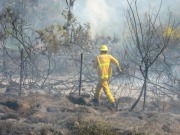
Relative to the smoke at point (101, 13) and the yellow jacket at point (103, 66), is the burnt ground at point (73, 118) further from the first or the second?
the smoke at point (101, 13)

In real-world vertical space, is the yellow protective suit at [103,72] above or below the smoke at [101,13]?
below

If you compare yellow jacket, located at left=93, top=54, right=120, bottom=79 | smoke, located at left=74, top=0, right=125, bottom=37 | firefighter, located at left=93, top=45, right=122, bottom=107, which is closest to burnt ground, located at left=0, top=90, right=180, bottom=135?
firefighter, located at left=93, top=45, right=122, bottom=107

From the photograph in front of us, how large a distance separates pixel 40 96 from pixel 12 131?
322cm

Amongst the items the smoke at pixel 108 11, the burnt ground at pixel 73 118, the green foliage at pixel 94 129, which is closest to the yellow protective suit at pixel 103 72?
the burnt ground at pixel 73 118

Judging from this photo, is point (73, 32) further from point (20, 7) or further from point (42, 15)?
point (42, 15)

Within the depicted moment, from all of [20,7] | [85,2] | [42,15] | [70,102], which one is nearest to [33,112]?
[70,102]

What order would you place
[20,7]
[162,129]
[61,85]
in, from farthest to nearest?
1. [20,7]
2. [61,85]
3. [162,129]

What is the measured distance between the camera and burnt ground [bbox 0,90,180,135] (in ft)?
19.5

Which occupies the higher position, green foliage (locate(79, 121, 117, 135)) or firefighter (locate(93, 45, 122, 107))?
firefighter (locate(93, 45, 122, 107))

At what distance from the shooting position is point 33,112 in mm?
7879

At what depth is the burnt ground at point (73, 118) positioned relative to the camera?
5949 millimetres

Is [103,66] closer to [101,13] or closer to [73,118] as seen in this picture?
[73,118]

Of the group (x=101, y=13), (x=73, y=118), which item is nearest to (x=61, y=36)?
(x=73, y=118)

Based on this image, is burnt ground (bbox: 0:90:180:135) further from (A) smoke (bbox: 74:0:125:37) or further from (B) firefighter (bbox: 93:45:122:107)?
(A) smoke (bbox: 74:0:125:37)
